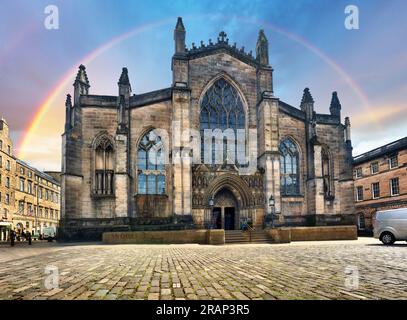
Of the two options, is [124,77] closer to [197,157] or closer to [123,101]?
[123,101]

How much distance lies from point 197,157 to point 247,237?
23.6ft

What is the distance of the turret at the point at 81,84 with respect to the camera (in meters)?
24.3

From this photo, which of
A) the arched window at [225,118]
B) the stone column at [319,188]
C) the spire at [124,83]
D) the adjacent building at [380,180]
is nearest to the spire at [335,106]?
the stone column at [319,188]

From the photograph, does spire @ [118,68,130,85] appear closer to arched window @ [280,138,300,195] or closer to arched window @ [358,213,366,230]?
arched window @ [280,138,300,195]

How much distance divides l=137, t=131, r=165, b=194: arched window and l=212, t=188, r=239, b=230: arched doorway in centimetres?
466

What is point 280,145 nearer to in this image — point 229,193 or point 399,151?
point 229,193

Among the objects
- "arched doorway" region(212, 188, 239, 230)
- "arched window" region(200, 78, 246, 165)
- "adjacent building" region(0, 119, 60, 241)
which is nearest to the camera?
"arched doorway" region(212, 188, 239, 230)

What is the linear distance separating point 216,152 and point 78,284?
67.0 ft

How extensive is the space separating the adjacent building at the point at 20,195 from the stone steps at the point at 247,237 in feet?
94.9

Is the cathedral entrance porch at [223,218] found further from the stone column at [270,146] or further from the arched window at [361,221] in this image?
the arched window at [361,221]

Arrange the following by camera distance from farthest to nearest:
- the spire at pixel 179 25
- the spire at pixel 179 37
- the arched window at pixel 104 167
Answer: the spire at pixel 179 25 → the spire at pixel 179 37 → the arched window at pixel 104 167

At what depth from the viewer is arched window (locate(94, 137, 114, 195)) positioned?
23953mm

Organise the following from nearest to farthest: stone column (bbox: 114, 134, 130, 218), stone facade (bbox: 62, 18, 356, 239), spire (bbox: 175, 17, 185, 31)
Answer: stone column (bbox: 114, 134, 130, 218) < stone facade (bbox: 62, 18, 356, 239) < spire (bbox: 175, 17, 185, 31)

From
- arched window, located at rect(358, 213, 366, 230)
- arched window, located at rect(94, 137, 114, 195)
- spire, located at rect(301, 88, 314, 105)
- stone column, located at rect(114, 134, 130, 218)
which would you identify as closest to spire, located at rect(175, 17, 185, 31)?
stone column, located at rect(114, 134, 130, 218)
